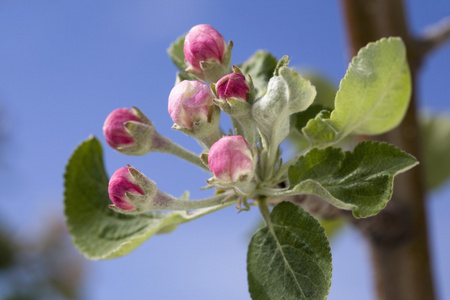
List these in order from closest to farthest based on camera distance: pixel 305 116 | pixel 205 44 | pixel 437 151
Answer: pixel 205 44 → pixel 305 116 → pixel 437 151

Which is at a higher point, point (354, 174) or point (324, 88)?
point (354, 174)

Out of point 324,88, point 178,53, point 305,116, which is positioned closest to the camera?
point 305,116

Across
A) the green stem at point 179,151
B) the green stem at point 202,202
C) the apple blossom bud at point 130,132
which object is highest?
the apple blossom bud at point 130,132

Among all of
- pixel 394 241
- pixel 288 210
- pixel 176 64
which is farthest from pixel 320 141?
pixel 394 241

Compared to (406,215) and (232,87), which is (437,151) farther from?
(232,87)

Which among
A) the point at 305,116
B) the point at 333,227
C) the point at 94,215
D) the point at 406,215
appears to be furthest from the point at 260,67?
the point at 333,227

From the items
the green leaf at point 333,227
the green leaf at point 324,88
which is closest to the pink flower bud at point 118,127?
the green leaf at point 333,227

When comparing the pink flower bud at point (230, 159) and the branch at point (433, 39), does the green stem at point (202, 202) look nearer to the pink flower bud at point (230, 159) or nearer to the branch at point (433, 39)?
the pink flower bud at point (230, 159)
